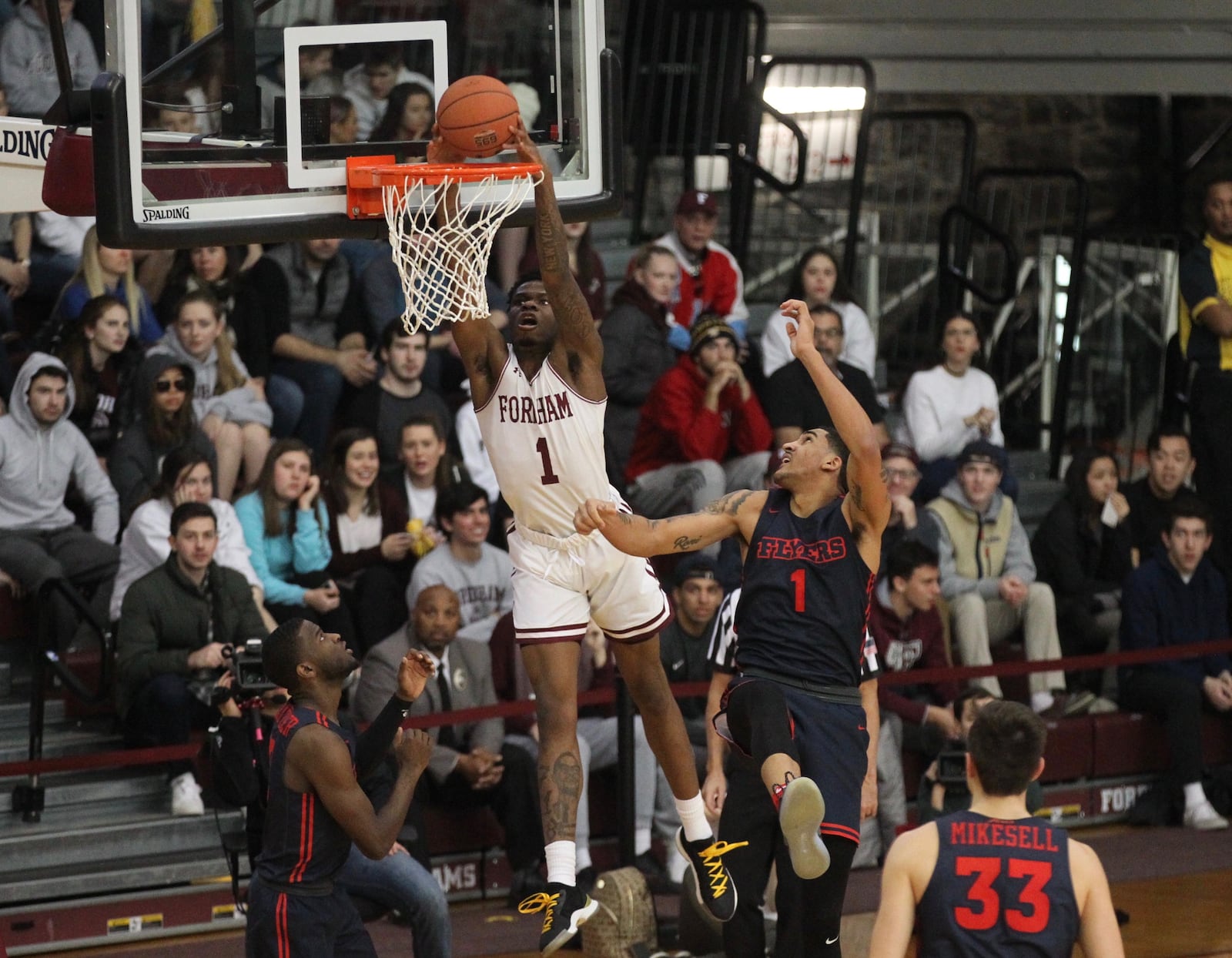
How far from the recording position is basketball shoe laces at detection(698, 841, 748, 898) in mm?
6363

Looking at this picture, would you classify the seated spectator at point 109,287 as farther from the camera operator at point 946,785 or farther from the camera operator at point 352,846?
the camera operator at point 946,785

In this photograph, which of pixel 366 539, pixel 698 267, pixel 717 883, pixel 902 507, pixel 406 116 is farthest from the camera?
pixel 698 267

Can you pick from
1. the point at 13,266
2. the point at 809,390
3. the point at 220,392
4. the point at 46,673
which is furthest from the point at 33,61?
the point at 809,390

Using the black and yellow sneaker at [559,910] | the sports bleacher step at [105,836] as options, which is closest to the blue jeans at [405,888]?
the black and yellow sneaker at [559,910]

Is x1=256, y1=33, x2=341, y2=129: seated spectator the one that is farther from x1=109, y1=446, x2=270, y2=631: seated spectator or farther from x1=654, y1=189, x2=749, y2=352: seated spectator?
x1=654, y1=189, x2=749, y2=352: seated spectator

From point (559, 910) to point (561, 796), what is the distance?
1.39 ft

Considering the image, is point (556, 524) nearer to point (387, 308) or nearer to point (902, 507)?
point (902, 507)

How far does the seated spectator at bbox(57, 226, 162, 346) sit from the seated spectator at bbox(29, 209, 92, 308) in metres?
0.36

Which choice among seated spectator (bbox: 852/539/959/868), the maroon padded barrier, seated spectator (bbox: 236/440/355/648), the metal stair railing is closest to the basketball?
seated spectator (bbox: 236/440/355/648)

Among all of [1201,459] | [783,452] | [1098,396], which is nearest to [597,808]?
[783,452]

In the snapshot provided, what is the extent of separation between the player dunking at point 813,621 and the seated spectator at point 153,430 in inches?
150

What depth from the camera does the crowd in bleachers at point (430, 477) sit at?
8914 millimetres

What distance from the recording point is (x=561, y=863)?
628 centimetres

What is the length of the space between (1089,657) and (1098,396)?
404 centimetres
